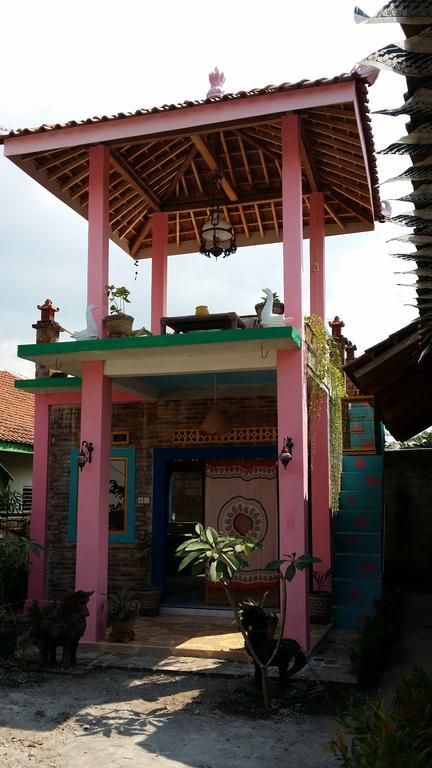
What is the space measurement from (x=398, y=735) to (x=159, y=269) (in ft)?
30.9

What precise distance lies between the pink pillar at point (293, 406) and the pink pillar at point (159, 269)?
381cm

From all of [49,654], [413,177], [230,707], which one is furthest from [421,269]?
[49,654]

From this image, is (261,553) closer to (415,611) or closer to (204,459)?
(204,459)

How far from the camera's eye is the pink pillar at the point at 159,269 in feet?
38.5

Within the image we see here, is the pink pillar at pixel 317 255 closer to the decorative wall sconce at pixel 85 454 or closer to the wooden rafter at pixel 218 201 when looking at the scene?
the wooden rafter at pixel 218 201

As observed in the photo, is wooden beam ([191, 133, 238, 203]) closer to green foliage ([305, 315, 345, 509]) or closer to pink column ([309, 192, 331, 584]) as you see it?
pink column ([309, 192, 331, 584])

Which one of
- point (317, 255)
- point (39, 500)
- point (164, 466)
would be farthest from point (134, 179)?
point (39, 500)

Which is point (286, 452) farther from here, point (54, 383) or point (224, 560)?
point (54, 383)

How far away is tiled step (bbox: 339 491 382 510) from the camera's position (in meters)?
11.1

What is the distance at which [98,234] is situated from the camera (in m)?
8.97

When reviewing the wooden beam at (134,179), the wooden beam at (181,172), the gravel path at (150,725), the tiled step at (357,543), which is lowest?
the gravel path at (150,725)

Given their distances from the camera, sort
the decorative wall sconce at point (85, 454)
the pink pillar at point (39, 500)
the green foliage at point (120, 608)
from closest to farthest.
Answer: the green foliage at point (120, 608)
the decorative wall sconce at point (85, 454)
the pink pillar at point (39, 500)

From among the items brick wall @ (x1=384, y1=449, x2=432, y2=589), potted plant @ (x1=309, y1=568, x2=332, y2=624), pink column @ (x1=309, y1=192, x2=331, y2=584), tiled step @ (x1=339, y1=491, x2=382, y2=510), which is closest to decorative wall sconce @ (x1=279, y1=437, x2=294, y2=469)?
pink column @ (x1=309, y1=192, x2=331, y2=584)

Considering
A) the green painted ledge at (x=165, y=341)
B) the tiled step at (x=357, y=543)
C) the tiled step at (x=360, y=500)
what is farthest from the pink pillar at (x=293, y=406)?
the tiled step at (x=360, y=500)
